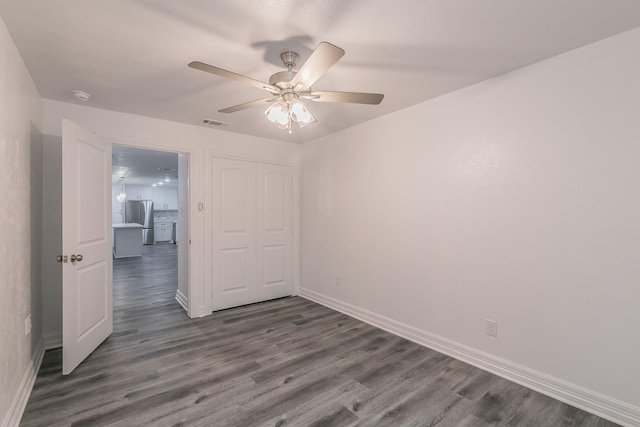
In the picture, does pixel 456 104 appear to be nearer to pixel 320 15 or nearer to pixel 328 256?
pixel 320 15

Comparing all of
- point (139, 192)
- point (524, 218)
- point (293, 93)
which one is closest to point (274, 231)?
point (293, 93)

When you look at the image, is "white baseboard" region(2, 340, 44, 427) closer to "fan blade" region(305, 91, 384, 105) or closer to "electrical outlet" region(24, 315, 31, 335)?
"electrical outlet" region(24, 315, 31, 335)

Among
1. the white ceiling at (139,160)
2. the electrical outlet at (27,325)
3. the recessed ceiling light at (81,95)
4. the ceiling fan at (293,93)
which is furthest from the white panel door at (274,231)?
the electrical outlet at (27,325)

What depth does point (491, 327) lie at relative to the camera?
7.93ft

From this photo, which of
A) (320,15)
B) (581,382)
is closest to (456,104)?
(320,15)

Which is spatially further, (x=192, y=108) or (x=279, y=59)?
(x=192, y=108)

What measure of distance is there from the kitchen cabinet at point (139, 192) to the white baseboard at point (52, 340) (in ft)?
33.0

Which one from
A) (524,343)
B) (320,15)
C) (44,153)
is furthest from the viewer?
(44,153)

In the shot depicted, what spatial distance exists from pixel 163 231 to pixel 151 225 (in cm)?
55

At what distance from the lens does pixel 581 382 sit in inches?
77.5

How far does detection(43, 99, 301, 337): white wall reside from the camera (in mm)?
2816

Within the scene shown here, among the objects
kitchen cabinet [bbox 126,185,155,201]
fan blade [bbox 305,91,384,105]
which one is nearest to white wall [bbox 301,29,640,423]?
fan blade [bbox 305,91,384,105]

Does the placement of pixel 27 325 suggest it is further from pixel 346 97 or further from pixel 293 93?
pixel 346 97

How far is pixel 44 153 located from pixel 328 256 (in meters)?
3.19
